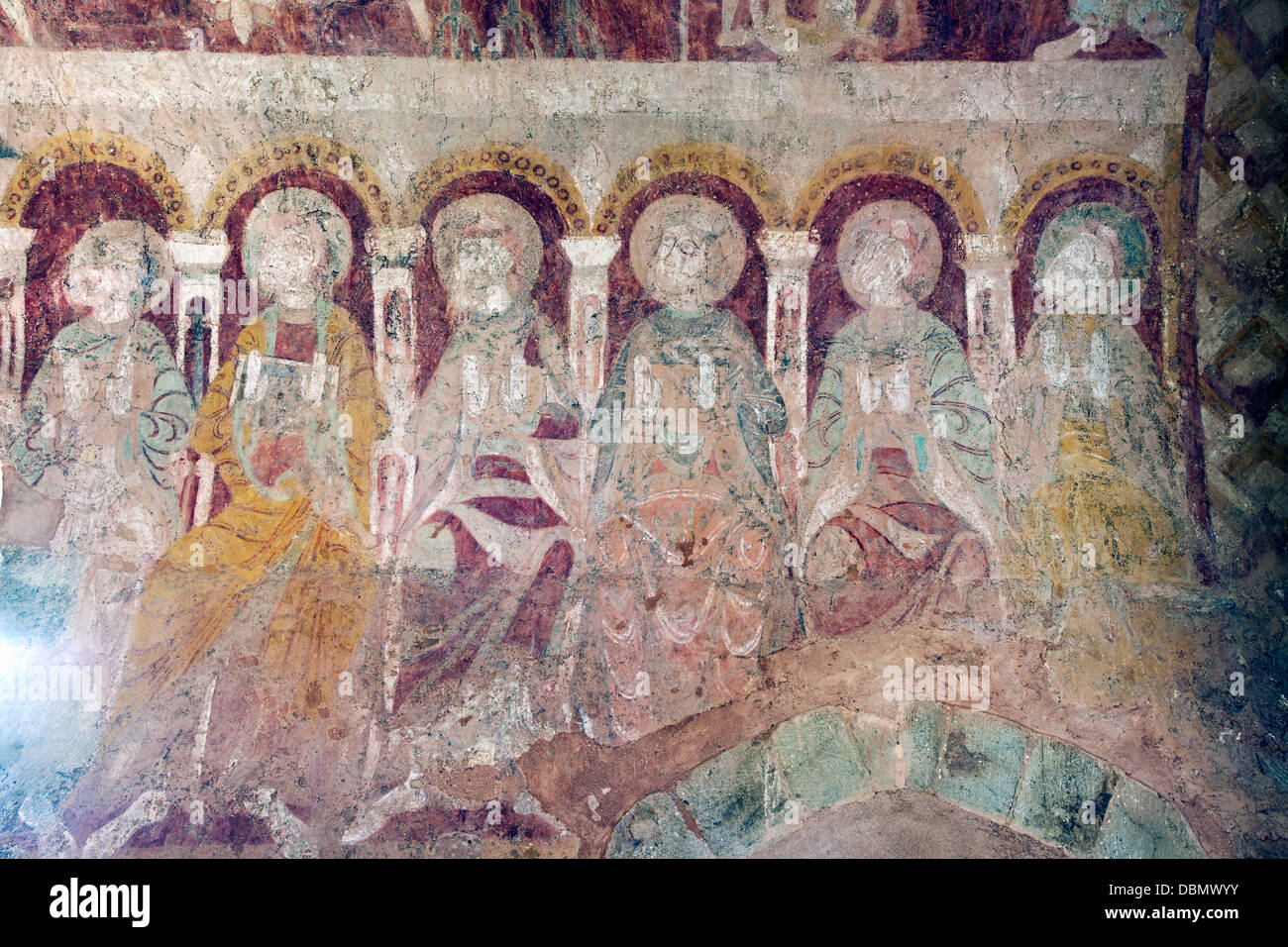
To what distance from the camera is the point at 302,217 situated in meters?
5.04

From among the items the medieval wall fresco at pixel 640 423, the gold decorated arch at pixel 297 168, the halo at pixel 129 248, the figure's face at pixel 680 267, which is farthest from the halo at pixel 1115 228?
the halo at pixel 129 248

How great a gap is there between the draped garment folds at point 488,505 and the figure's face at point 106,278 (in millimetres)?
1622

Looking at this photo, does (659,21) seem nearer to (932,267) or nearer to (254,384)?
(932,267)

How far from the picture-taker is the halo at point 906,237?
506cm

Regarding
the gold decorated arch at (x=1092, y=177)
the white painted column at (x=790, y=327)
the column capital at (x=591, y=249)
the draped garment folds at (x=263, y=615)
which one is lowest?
the draped garment folds at (x=263, y=615)

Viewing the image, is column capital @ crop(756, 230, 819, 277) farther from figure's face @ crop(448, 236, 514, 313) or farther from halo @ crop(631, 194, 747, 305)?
figure's face @ crop(448, 236, 514, 313)

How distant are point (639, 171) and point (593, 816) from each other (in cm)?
326

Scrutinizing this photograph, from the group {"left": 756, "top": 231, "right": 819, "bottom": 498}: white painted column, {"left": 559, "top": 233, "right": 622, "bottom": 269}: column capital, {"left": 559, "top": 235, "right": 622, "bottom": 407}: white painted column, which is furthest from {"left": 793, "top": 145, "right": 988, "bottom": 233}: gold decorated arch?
{"left": 559, "top": 235, "right": 622, "bottom": 407}: white painted column

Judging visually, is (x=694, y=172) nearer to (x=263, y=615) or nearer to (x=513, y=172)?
(x=513, y=172)

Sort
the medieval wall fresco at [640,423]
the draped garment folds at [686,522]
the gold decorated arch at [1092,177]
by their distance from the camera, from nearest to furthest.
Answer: the medieval wall fresco at [640,423] < the draped garment folds at [686,522] < the gold decorated arch at [1092,177]

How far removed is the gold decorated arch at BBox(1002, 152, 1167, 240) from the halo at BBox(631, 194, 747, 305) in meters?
1.47

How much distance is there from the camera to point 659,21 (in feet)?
15.8

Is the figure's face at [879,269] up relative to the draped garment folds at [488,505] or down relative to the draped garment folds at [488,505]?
up

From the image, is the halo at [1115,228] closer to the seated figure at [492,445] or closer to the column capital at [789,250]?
the column capital at [789,250]
